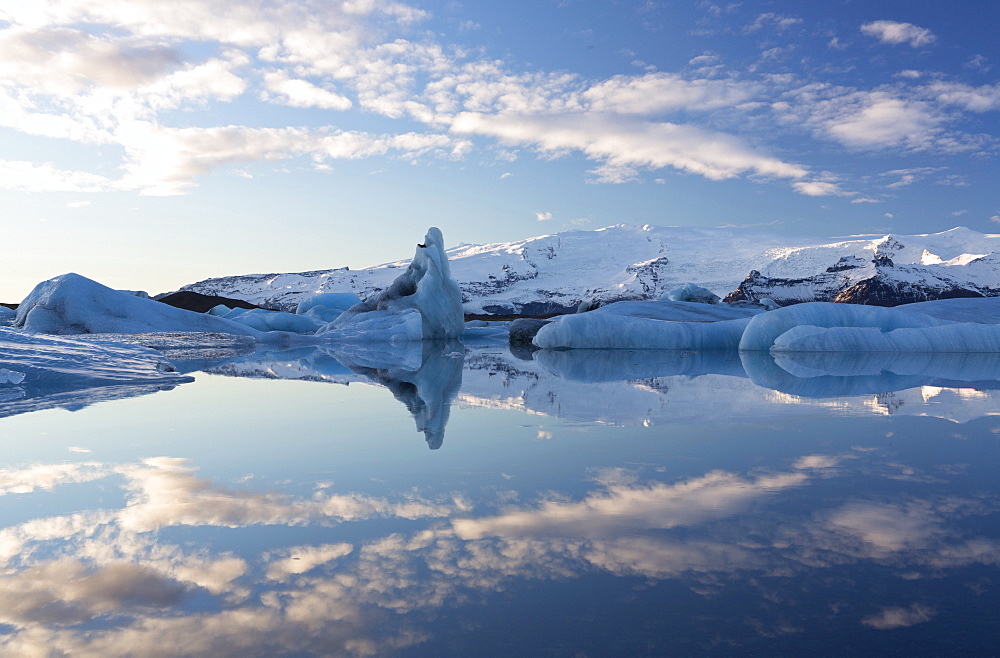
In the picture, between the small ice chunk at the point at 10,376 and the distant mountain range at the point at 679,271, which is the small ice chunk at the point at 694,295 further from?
the distant mountain range at the point at 679,271

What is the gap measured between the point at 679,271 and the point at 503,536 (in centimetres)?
10361

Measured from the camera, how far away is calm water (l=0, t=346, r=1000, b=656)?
4.40 feet

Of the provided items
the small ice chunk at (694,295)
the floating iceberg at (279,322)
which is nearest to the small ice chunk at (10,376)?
the floating iceberg at (279,322)

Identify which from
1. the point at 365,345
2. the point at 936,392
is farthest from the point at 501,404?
the point at 365,345

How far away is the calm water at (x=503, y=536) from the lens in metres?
1.34

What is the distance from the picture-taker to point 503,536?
1885 mm

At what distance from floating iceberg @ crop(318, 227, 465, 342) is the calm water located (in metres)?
14.4

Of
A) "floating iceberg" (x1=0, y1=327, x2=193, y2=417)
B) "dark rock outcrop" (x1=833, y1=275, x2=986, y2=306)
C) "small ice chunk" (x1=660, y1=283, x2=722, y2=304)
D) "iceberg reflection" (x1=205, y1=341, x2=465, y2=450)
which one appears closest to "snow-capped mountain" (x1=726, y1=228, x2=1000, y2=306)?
"dark rock outcrop" (x1=833, y1=275, x2=986, y2=306)

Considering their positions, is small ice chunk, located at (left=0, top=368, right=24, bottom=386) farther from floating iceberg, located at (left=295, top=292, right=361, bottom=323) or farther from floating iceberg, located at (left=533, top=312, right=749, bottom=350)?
floating iceberg, located at (left=295, top=292, right=361, bottom=323)

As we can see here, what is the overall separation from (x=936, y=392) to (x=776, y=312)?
769 centimetres

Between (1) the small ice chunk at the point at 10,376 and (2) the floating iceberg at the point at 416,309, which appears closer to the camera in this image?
(1) the small ice chunk at the point at 10,376

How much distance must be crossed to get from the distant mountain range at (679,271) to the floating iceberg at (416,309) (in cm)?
5284

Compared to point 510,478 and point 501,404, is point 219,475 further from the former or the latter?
point 501,404

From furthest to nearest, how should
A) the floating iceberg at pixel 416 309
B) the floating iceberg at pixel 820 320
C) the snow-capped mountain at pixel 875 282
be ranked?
the snow-capped mountain at pixel 875 282, the floating iceberg at pixel 416 309, the floating iceberg at pixel 820 320
